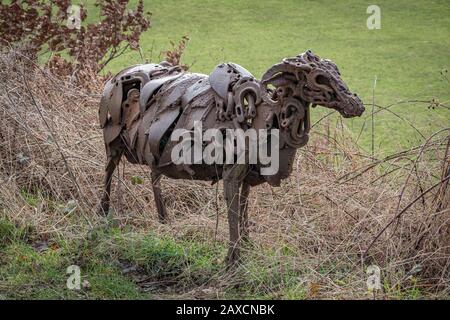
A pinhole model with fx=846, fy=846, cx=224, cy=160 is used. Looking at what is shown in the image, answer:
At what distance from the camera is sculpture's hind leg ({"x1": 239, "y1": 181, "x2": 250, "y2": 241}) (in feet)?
15.9

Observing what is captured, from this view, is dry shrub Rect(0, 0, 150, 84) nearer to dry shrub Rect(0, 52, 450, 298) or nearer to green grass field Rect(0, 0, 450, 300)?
dry shrub Rect(0, 52, 450, 298)

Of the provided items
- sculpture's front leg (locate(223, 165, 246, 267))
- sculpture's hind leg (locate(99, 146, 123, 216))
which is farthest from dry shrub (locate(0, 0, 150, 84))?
sculpture's front leg (locate(223, 165, 246, 267))

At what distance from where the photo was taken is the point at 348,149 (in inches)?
241

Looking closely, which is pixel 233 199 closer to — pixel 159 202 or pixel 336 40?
pixel 159 202

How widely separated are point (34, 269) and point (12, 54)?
246 cm

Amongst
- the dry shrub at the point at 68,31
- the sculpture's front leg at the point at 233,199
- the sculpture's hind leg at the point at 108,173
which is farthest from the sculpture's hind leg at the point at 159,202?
the dry shrub at the point at 68,31

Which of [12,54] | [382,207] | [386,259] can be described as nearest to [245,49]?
[12,54]

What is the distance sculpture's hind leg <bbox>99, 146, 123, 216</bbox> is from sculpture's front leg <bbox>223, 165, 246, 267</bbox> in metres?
1.12

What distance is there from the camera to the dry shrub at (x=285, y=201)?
4.69m

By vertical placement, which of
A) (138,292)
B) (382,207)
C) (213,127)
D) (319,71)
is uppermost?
(319,71)

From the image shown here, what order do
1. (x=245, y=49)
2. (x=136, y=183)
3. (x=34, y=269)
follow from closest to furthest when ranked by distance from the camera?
1. (x=34, y=269)
2. (x=136, y=183)
3. (x=245, y=49)

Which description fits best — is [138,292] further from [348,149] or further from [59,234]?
[348,149]

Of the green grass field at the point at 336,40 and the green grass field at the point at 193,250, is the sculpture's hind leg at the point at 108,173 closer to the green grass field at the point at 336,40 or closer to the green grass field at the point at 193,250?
the green grass field at the point at 193,250

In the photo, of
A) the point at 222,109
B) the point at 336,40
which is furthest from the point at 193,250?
the point at 336,40
